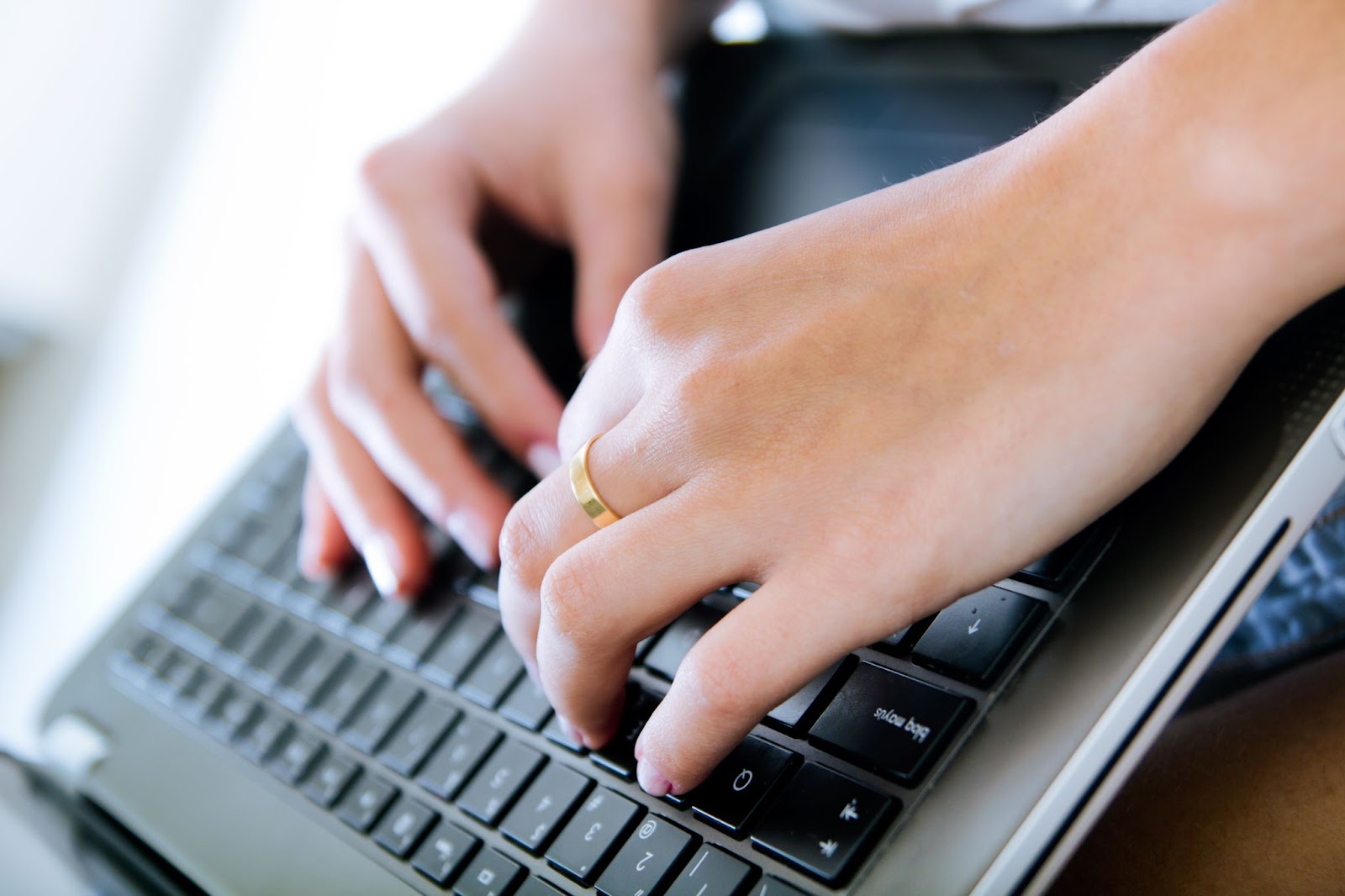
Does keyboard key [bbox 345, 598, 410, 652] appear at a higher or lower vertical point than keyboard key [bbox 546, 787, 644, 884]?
higher

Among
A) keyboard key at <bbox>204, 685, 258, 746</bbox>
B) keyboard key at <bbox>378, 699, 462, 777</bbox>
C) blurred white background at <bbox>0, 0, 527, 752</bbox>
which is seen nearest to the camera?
keyboard key at <bbox>378, 699, 462, 777</bbox>

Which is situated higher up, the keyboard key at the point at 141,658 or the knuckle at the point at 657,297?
the knuckle at the point at 657,297

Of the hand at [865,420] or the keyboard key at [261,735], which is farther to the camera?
the keyboard key at [261,735]

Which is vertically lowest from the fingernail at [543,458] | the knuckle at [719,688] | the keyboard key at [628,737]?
the keyboard key at [628,737]

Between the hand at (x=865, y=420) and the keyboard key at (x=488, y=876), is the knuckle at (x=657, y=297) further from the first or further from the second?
the keyboard key at (x=488, y=876)

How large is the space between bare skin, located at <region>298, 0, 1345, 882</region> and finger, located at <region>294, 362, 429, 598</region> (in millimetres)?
160

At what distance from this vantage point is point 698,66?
0.72 metres

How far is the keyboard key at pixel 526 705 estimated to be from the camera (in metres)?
0.45

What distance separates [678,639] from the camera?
16.6 inches

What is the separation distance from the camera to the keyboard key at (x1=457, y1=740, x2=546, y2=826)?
0.43 meters

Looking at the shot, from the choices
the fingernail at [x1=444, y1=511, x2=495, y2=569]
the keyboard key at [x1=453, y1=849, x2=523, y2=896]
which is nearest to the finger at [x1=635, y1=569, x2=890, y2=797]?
the keyboard key at [x1=453, y1=849, x2=523, y2=896]

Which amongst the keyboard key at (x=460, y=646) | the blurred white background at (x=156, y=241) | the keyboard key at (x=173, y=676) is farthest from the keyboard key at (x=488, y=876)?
the blurred white background at (x=156, y=241)

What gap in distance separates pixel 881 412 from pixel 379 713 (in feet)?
1.06

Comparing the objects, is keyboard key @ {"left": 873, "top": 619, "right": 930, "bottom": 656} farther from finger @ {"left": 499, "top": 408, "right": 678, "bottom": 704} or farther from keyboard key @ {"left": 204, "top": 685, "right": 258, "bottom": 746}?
keyboard key @ {"left": 204, "top": 685, "right": 258, "bottom": 746}
